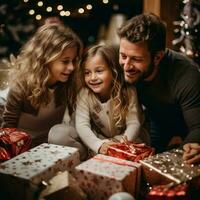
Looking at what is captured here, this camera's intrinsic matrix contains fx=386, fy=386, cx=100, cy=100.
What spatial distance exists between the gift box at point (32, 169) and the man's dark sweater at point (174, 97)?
0.67 m

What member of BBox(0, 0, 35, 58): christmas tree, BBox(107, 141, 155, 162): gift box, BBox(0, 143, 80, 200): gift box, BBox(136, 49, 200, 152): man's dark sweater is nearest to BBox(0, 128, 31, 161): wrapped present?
BBox(0, 143, 80, 200): gift box

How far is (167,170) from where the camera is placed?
1.73 meters

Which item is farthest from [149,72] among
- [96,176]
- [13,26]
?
[13,26]

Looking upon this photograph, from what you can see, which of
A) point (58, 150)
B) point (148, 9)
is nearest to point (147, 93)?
Result: point (58, 150)

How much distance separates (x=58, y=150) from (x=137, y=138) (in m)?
0.59

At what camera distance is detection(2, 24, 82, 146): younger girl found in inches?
92.0

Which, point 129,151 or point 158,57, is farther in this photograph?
point 158,57

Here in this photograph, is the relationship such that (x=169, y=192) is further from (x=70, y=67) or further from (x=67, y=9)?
(x=67, y=9)

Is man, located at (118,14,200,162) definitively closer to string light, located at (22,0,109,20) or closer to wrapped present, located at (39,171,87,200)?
wrapped present, located at (39,171,87,200)

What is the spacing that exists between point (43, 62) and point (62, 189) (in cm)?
101

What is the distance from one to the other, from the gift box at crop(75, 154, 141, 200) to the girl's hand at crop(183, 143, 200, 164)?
24cm

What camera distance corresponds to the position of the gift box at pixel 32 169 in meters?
1.64

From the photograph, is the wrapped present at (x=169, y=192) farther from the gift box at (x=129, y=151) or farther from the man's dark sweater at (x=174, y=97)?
the man's dark sweater at (x=174, y=97)

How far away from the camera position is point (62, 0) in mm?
3365
